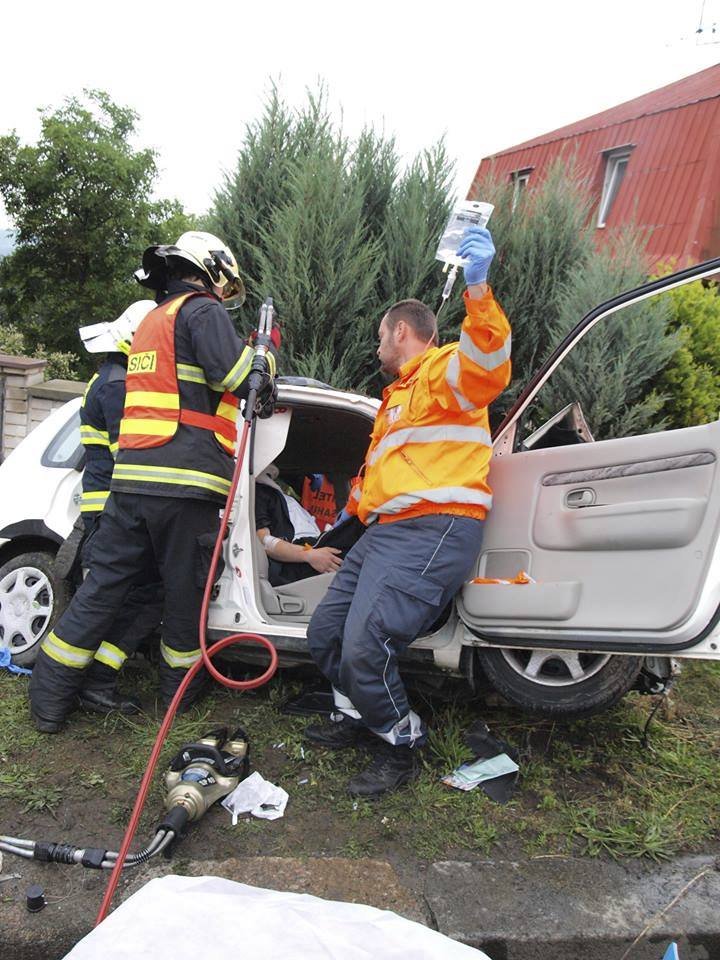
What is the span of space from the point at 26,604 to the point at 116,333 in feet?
4.83

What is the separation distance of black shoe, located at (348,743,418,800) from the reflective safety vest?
1508mm

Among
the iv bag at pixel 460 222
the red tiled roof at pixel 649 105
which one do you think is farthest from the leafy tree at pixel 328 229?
the red tiled roof at pixel 649 105

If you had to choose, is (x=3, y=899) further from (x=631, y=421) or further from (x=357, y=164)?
(x=357, y=164)

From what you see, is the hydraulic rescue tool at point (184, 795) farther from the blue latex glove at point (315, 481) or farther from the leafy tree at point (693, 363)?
the leafy tree at point (693, 363)

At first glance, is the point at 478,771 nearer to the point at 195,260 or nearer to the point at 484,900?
the point at 484,900

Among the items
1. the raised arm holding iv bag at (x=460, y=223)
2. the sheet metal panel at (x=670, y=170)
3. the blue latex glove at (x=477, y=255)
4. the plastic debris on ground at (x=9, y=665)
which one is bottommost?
the plastic debris on ground at (x=9, y=665)

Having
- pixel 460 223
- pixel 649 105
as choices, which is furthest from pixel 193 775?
pixel 649 105

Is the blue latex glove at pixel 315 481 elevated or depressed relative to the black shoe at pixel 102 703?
elevated

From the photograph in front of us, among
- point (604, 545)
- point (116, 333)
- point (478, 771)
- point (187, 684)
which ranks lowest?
point (478, 771)

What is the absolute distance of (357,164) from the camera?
6.04m

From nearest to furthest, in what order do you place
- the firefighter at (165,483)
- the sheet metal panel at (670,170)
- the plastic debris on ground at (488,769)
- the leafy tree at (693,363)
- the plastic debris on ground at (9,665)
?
the plastic debris on ground at (488,769) < the firefighter at (165,483) < the plastic debris on ground at (9,665) < the leafy tree at (693,363) < the sheet metal panel at (670,170)

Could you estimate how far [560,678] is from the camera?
2951 mm

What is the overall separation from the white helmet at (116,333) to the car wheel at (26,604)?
113cm

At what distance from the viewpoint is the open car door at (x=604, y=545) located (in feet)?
7.78
